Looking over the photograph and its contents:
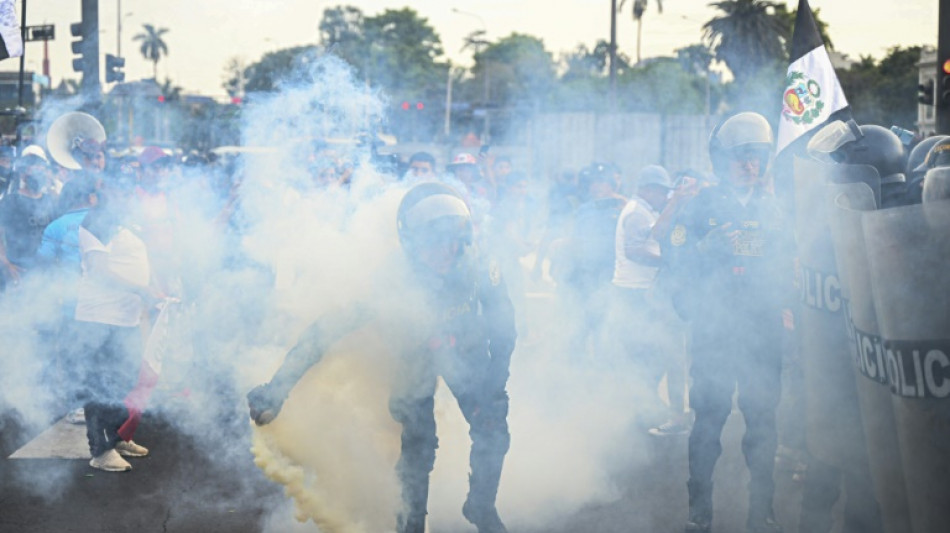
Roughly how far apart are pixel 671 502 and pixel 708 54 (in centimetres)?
6932

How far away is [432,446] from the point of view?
4.45 meters

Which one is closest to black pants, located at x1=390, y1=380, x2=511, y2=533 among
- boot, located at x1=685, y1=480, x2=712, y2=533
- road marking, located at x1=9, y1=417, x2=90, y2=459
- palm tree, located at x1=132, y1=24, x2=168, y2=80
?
boot, located at x1=685, y1=480, x2=712, y2=533

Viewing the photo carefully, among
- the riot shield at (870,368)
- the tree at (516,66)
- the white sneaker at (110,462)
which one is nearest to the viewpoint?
the riot shield at (870,368)

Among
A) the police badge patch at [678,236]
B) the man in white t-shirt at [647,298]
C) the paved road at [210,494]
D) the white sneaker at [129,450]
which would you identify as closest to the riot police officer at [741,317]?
the police badge patch at [678,236]

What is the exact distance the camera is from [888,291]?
267 cm

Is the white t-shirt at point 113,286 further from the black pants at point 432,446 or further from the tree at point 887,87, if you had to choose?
the tree at point 887,87

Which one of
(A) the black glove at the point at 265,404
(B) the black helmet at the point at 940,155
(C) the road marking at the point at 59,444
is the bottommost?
(C) the road marking at the point at 59,444

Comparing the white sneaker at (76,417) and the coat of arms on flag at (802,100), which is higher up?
the coat of arms on flag at (802,100)

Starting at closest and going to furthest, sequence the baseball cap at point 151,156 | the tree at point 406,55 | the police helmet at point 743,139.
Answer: the police helmet at point 743,139
the baseball cap at point 151,156
the tree at point 406,55

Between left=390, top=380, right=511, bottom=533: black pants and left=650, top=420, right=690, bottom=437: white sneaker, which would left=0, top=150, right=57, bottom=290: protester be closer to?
left=650, top=420, right=690, bottom=437: white sneaker

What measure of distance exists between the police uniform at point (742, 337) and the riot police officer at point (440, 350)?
3.21 feet

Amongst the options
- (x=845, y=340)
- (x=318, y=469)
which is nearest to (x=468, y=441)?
(x=318, y=469)

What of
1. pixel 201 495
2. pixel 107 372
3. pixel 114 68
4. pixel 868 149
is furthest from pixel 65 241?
pixel 114 68

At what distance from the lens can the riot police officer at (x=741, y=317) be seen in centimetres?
492
